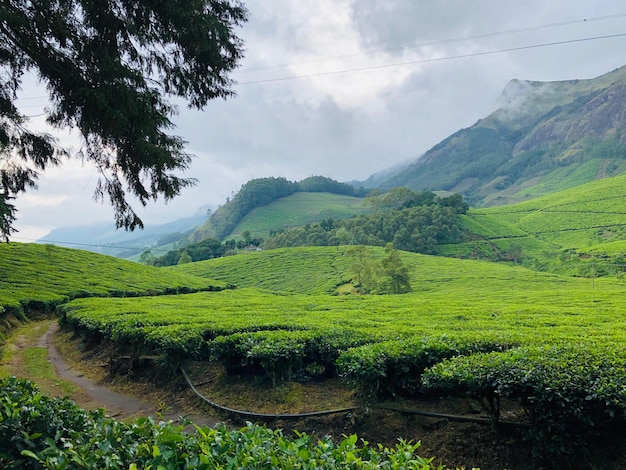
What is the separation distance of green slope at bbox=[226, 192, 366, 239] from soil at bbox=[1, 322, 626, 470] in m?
131

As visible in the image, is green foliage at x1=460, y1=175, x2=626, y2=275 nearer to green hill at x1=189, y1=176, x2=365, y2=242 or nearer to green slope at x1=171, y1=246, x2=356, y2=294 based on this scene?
green slope at x1=171, y1=246, x2=356, y2=294

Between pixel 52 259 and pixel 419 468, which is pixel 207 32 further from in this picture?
pixel 52 259

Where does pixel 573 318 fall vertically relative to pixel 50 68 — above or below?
below

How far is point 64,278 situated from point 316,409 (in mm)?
31225

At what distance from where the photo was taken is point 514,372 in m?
5.12

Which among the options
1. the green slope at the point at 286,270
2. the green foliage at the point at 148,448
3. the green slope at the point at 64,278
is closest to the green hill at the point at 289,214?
the green slope at the point at 286,270

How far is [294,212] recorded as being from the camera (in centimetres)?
16538

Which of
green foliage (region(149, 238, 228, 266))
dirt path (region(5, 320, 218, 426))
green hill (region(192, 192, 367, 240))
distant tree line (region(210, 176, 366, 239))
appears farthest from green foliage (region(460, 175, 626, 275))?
distant tree line (region(210, 176, 366, 239))

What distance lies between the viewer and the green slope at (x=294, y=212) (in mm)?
152375

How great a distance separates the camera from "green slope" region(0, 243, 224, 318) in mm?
23688

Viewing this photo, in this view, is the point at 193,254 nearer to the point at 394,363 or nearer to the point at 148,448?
the point at 394,363

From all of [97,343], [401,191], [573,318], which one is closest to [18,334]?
[97,343]

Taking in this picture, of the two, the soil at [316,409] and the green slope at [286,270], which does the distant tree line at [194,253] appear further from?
the soil at [316,409]

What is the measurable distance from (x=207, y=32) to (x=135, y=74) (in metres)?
1.56
